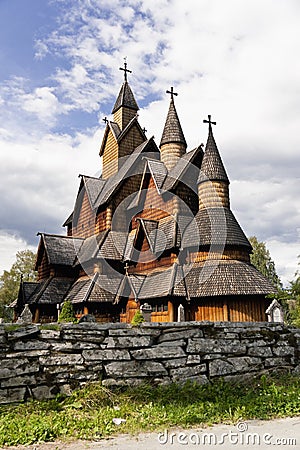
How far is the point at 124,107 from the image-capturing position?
30125 millimetres

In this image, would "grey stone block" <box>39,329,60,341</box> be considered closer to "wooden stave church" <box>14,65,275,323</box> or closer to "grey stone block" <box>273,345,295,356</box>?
"grey stone block" <box>273,345,295,356</box>

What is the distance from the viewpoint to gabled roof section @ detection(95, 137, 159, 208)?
25.4 m

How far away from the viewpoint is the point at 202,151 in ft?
79.4

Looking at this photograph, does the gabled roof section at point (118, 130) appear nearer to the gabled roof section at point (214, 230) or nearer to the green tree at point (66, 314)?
the gabled roof section at point (214, 230)

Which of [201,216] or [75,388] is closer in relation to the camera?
[75,388]

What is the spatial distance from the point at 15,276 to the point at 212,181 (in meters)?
32.9

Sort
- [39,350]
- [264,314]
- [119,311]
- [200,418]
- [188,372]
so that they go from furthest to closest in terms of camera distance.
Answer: [119,311] < [264,314] < [188,372] < [39,350] < [200,418]

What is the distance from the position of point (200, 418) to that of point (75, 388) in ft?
6.00

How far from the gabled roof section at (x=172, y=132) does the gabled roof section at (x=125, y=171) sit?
0.93 metres

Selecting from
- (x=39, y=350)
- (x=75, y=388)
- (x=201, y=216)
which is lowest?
(x=75, y=388)

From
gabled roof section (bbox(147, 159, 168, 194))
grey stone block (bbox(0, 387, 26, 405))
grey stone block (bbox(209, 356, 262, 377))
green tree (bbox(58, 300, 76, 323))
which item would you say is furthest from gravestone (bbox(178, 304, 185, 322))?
grey stone block (bbox(0, 387, 26, 405))

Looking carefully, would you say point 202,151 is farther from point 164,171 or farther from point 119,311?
point 119,311

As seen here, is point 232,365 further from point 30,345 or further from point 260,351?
point 30,345

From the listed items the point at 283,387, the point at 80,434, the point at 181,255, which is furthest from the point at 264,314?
the point at 80,434
